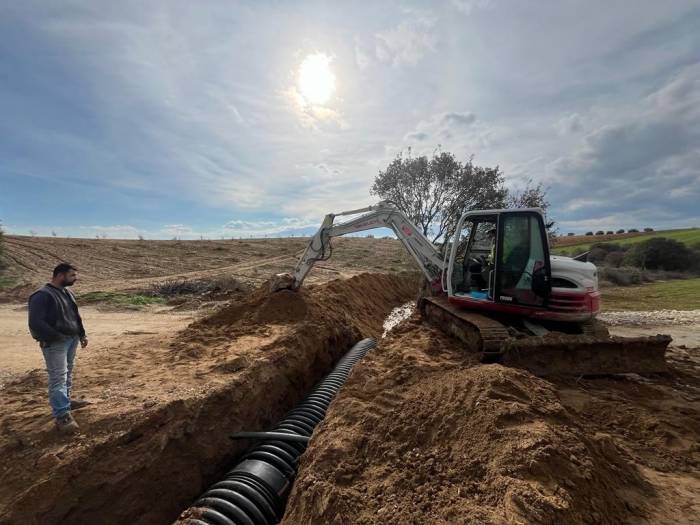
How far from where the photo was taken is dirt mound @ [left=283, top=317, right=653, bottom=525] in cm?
261

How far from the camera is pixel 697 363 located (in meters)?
7.09

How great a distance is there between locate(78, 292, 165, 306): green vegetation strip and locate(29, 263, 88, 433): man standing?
9.76m

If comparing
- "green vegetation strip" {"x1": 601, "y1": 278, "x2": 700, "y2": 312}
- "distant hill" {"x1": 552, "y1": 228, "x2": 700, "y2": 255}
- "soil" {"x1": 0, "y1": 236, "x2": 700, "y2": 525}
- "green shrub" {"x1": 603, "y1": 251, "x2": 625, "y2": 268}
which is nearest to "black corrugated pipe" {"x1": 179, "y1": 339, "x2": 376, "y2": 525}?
"soil" {"x1": 0, "y1": 236, "x2": 700, "y2": 525}

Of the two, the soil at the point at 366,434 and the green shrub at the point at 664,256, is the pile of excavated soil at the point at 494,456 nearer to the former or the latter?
the soil at the point at 366,434

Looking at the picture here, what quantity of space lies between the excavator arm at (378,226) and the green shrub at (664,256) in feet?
93.4

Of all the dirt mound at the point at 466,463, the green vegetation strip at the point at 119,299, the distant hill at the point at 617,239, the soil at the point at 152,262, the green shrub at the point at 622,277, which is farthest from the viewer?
the distant hill at the point at 617,239

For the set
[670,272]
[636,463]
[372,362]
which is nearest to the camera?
[636,463]

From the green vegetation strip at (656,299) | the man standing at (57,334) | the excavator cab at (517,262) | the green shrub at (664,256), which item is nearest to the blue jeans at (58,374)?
the man standing at (57,334)

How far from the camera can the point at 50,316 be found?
442 cm

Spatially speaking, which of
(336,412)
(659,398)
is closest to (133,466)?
(336,412)

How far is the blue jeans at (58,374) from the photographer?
14.3ft

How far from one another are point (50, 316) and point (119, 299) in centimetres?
1072

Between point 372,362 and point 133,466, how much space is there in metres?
3.35

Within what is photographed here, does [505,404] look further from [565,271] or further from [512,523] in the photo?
[565,271]
